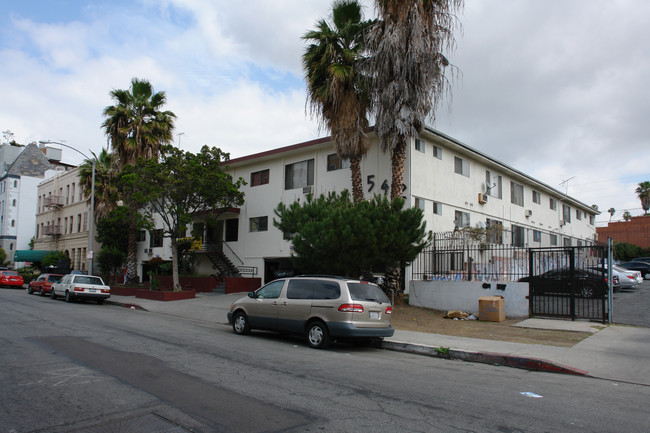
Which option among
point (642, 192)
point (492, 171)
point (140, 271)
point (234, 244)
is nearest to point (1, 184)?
A: point (140, 271)

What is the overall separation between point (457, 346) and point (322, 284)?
3.38 m

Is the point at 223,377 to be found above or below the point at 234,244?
below

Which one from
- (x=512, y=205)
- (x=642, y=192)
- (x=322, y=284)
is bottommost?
(x=322, y=284)

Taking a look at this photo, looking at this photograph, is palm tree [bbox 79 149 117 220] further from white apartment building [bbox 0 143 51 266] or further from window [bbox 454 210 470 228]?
white apartment building [bbox 0 143 51 266]

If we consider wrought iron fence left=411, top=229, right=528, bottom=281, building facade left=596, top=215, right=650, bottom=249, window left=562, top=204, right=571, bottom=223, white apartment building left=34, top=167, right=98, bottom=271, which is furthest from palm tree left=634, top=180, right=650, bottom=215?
white apartment building left=34, top=167, right=98, bottom=271

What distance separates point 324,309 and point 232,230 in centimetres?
1931

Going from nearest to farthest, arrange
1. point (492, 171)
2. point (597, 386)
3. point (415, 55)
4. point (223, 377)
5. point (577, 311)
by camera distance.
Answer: point (223, 377) < point (597, 386) < point (577, 311) < point (415, 55) < point (492, 171)

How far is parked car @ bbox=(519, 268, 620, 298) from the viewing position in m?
14.5

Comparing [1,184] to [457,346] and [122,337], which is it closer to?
[122,337]

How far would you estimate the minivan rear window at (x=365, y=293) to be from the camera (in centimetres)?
1054

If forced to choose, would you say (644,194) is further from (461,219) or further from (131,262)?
(131,262)

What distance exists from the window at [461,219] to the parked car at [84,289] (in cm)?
1734

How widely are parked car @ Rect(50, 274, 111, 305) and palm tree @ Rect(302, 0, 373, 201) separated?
13.3m

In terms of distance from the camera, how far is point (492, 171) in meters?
26.8
